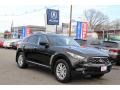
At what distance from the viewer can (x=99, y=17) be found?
88625mm

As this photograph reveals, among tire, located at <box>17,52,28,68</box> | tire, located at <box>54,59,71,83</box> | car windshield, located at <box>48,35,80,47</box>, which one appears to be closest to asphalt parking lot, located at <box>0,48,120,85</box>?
tire, located at <box>54,59,71,83</box>

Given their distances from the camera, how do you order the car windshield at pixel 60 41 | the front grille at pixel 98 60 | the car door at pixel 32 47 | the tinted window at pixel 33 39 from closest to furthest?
1. the front grille at pixel 98 60
2. the car windshield at pixel 60 41
3. the car door at pixel 32 47
4. the tinted window at pixel 33 39

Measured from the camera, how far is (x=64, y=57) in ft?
26.3

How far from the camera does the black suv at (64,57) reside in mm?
7676

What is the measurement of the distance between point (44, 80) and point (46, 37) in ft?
6.11

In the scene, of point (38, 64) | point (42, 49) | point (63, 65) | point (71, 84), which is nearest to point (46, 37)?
point (42, 49)

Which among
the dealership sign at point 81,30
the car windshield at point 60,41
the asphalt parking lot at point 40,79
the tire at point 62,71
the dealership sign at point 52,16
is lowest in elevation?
the asphalt parking lot at point 40,79

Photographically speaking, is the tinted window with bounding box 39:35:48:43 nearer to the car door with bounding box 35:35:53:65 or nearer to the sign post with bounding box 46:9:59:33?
the car door with bounding box 35:35:53:65

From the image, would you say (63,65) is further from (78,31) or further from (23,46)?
(78,31)

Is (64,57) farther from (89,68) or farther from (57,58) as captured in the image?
(89,68)

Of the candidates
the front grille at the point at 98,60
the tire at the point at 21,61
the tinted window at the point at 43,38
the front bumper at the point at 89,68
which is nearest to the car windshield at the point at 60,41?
the tinted window at the point at 43,38

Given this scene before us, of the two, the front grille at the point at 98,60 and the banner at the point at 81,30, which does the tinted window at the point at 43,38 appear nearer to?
the front grille at the point at 98,60

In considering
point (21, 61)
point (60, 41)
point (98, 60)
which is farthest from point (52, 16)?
point (98, 60)

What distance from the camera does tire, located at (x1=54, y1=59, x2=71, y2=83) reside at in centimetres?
779
